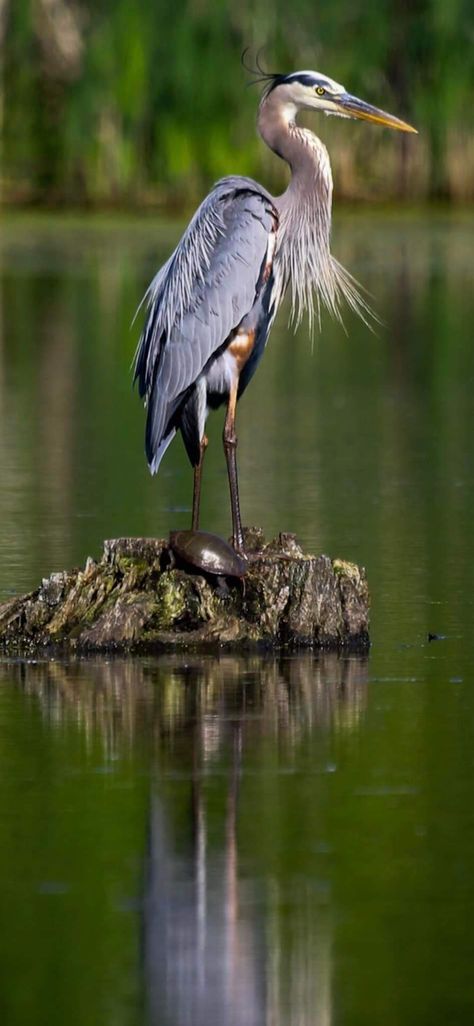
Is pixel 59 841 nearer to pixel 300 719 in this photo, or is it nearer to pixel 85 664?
pixel 300 719

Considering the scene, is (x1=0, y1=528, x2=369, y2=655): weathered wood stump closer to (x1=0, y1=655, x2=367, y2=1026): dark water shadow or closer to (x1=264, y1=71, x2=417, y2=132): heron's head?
(x1=0, y1=655, x2=367, y2=1026): dark water shadow

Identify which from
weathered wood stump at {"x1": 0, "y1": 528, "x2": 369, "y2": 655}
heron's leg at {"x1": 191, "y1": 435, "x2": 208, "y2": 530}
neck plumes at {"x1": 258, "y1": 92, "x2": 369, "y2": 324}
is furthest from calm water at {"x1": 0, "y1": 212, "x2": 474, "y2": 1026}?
neck plumes at {"x1": 258, "y1": 92, "x2": 369, "y2": 324}

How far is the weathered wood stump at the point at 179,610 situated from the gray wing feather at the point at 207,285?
776 millimetres

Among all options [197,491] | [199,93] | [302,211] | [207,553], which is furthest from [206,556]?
[199,93]

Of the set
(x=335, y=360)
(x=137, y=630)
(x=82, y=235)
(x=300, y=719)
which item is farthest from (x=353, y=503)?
(x=82, y=235)

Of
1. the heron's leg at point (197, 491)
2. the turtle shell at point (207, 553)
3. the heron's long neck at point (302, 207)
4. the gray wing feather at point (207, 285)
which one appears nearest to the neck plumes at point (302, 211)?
the heron's long neck at point (302, 207)

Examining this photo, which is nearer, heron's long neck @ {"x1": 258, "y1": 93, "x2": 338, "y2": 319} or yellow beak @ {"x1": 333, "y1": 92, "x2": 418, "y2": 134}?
heron's long neck @ {"x1": 258, "y1": 93, "x2": 338, "y2": 319}

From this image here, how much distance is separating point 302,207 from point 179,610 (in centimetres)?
170

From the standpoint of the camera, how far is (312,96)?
26.3 feet

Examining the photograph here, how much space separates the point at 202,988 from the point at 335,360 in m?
13.2

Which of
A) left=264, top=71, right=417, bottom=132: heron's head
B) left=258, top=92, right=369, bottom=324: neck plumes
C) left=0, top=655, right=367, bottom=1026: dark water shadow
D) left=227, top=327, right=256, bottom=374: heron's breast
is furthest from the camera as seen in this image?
left=264, top=71, right=417, bottom=132: heron's head

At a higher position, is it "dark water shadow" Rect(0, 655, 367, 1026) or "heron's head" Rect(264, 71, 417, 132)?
"heron's head" Rect(264, 71, 417, 132)

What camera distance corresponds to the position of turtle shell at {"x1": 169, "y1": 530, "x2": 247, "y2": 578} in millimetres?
6840

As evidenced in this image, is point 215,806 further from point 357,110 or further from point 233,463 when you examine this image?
point 357,110
